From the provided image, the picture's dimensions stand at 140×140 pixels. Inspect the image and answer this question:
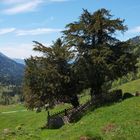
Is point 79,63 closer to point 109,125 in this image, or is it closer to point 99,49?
point 99,49

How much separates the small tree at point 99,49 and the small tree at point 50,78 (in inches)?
77.7

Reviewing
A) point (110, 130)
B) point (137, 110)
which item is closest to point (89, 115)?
point (137, 110)

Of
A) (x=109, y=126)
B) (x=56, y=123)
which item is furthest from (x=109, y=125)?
(x=56, y=123)

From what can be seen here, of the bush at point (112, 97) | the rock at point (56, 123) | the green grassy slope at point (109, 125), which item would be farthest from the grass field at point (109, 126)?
the rock at point (56, 123)

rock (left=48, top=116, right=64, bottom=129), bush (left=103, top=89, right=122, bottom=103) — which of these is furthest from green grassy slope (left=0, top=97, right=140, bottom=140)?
rock (left=48, top=116, right=64, bottom=129)

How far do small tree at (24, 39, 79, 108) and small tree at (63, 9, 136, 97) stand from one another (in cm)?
197

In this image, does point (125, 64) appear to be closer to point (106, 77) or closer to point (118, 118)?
point (106, 77)

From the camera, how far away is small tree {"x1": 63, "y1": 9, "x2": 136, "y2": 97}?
60.1m

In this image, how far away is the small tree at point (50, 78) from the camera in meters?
59.9

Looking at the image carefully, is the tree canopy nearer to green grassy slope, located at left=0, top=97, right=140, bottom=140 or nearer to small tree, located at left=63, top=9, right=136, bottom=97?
small tree, located at left=63, top=9, right=136, bottom=97

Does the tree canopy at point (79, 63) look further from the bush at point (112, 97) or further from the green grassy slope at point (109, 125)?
the green grassy slope at point (109, 125)

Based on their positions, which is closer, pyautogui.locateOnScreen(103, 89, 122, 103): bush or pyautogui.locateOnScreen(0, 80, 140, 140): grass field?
pyautogui.locateOnScreen(0, 80, 140, 140): grass field

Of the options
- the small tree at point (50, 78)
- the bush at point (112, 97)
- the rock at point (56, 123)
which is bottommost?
the rock at point (56, 123)

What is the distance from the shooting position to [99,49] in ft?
202
